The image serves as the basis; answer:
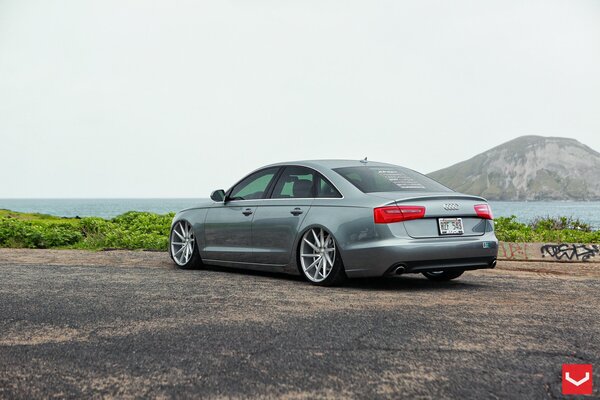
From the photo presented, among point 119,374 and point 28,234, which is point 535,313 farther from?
point 28,234

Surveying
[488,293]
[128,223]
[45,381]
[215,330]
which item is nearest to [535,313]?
[488,293]

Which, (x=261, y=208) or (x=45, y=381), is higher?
(x=261, y=208)

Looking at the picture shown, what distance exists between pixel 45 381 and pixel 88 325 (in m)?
1.64

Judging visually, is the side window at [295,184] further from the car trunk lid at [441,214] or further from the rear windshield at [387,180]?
the car trunk lid at [441,214]

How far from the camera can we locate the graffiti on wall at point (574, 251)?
11.7 meters

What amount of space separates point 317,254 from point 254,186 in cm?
181

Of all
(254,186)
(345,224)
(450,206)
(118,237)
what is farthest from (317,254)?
(118,237)

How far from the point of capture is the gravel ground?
3938 mm

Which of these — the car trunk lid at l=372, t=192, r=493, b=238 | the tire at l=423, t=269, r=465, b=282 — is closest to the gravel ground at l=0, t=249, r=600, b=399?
the tire at l=423, t=269, r=465, b=282

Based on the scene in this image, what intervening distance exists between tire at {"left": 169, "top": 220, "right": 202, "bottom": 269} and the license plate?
3805mm

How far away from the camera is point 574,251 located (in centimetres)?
1175

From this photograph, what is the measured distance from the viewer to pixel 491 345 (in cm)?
491

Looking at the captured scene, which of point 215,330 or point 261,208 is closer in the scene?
point 215,330

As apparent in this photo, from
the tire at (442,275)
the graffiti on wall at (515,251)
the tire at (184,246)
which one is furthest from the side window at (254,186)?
the graffiti on wall at (515,251)
